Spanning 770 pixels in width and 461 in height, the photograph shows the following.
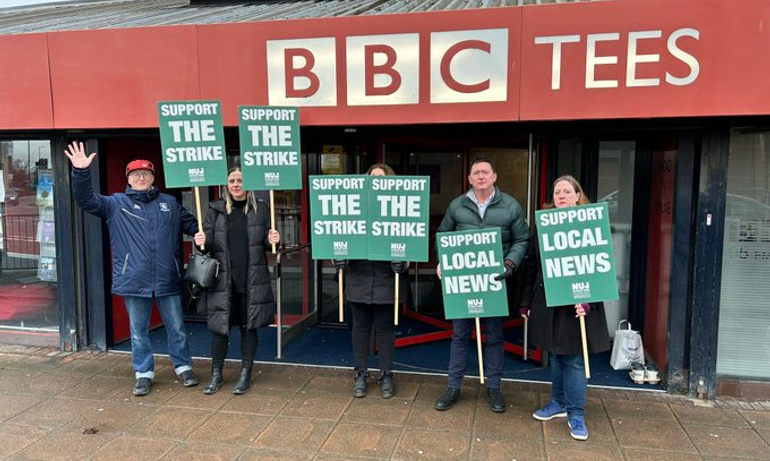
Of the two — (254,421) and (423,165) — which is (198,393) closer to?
(254,421)

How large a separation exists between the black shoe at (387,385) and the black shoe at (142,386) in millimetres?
1884

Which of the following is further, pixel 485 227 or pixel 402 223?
pixel 402 223

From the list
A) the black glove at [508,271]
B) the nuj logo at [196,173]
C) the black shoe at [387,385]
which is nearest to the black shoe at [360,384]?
the black shoe at [387,385]

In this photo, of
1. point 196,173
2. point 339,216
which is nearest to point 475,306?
point 339,216

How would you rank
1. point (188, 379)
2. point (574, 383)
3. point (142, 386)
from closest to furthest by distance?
point (574, 383) → point (142, 386) → point (188, 379)

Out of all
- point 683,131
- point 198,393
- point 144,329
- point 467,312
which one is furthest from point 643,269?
point 144,329

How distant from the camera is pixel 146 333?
14.4ft

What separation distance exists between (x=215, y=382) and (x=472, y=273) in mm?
2254

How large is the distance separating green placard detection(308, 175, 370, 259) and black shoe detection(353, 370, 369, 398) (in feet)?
3.12

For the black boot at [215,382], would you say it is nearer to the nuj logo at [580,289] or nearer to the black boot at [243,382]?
the black boot at [243,382]

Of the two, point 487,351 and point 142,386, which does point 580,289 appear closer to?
point 487,351

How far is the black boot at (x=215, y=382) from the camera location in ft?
13.8

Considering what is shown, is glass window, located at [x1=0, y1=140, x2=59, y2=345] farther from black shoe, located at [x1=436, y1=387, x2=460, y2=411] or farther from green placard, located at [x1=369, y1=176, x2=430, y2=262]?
black shoe, located at [x1=436, y1=387, x2=460, y2=411]

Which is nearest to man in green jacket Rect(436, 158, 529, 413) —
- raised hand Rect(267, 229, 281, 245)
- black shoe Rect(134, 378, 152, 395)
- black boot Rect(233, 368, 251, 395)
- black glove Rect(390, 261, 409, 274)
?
black glove Rect(390, 261, 409, 274)
